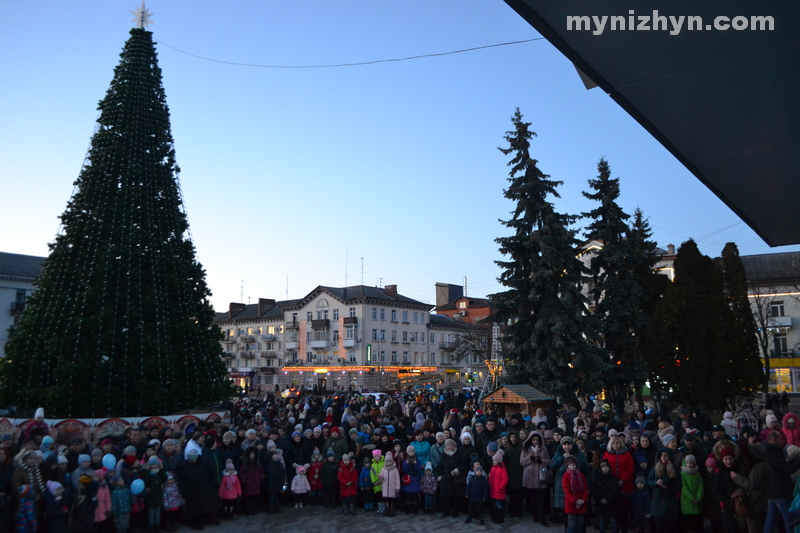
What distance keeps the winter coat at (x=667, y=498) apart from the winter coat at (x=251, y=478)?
22.7 feet

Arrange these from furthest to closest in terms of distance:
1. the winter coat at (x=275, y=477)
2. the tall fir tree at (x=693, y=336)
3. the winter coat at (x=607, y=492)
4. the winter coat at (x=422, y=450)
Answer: the tall fir tree at (x=693, y=336), the winter coat at (x=422, y=450), the winter coat at (x=275, y=477), the winter coat at (x=607, y=492)

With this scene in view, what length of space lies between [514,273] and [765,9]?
23020mm

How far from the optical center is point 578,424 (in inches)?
516

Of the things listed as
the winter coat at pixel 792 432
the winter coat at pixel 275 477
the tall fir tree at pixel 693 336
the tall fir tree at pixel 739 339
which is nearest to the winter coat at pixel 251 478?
the winter coat at pixel 275 477

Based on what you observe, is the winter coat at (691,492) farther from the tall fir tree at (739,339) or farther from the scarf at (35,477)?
the tall fir tree at (739,339)

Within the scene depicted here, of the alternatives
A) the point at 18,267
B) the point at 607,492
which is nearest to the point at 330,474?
the point at 607,492

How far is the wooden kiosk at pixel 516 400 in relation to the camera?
740 inches

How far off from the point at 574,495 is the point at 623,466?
1105mm

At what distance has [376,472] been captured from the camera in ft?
37.3

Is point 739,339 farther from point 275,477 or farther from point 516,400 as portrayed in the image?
point 275,477

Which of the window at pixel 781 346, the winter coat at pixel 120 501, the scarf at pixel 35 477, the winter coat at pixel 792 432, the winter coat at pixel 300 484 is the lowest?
the winter coat at pixel 300 484

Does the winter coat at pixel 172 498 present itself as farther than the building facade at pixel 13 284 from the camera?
No

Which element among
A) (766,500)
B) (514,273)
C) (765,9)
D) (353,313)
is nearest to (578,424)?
(766,500)

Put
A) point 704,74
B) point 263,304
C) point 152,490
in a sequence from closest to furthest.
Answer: point 704,74, point 152,490, point 263,304
